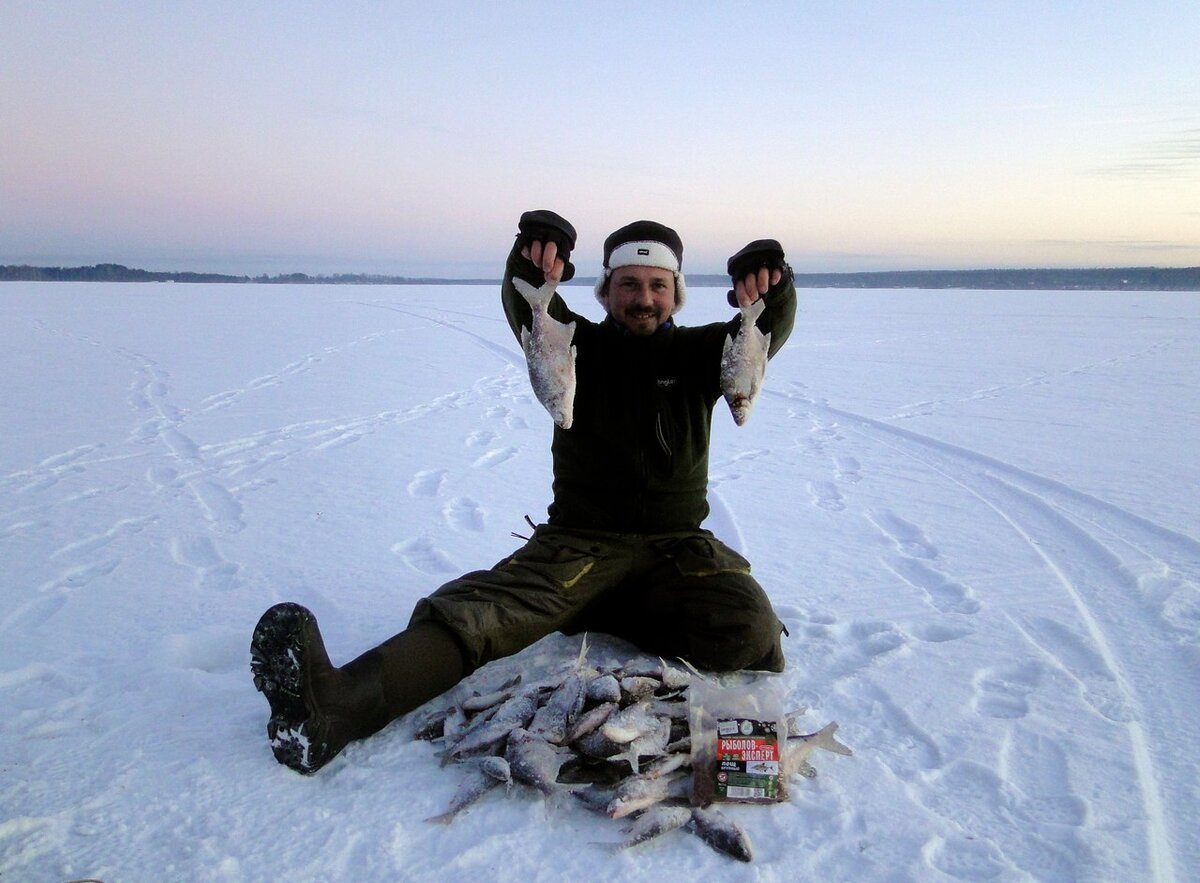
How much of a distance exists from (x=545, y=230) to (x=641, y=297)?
519mm

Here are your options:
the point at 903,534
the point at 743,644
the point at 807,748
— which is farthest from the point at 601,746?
the point at 903,534

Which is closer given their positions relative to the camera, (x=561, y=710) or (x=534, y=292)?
(x=561, y=710)

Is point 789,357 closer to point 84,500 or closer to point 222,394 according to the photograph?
point 222,394

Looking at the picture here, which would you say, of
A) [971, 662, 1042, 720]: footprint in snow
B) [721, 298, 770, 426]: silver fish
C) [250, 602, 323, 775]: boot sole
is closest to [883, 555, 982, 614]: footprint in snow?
[971, 662, 1042, 720]: footprint in snow

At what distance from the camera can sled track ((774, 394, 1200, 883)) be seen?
2.27 m

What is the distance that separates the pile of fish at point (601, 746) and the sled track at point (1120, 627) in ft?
2.96

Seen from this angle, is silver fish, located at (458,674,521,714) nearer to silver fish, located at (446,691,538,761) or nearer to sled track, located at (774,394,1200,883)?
silver fish, located at (446,691,538,761)

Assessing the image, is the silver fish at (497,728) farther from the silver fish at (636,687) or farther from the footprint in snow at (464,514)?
the footprint in snow at (464,514)

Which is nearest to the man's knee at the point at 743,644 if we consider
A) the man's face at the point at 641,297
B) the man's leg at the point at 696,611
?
the man's leg at the point at 696,611

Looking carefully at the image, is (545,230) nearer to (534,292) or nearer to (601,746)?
(534,292)

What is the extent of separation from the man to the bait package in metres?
0.58

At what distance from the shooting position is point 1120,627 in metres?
3.34

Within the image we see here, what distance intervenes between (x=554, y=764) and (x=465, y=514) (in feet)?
9.24

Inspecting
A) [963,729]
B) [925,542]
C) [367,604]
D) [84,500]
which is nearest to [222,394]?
[84,500]
